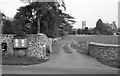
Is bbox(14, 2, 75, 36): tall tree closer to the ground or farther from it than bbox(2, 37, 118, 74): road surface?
farther from it

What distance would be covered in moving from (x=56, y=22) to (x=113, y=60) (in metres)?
8.50

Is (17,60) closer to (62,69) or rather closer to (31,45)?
(31,45)

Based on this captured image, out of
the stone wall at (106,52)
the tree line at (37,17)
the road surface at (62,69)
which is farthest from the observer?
the tree line at (37,17)

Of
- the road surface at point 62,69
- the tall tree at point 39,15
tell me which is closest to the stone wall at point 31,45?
the road surface at point 62,69

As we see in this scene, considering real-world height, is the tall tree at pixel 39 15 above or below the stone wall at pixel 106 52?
above

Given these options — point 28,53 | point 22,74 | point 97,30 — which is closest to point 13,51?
point 28,53

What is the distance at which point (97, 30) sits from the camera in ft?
270

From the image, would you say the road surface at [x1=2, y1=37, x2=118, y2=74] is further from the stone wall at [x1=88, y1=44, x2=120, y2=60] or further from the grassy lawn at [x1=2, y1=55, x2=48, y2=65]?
the stone wall at [x1=88, y1=44, x2=120, y2=60]

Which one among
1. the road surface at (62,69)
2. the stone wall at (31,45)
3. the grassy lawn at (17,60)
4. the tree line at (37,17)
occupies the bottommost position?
the road surface at (62,69)

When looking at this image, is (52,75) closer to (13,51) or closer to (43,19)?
(13,51)

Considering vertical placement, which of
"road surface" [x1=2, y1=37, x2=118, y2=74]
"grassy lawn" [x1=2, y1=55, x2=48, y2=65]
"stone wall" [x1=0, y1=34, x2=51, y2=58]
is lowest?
"road surface" [x1=2, y1=37, x2=118, y2=74]

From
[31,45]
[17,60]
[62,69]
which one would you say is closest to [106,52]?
[62,69]

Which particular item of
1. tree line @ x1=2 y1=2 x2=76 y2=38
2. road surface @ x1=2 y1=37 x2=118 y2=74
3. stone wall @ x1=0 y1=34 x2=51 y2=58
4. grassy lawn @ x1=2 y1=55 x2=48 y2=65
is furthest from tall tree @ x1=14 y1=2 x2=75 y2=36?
road surface @ x1=2 y1=37 x2=118 y2=74

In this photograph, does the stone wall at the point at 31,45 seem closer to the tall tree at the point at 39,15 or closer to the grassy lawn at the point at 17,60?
the grassy lawn at the point at 17,60
